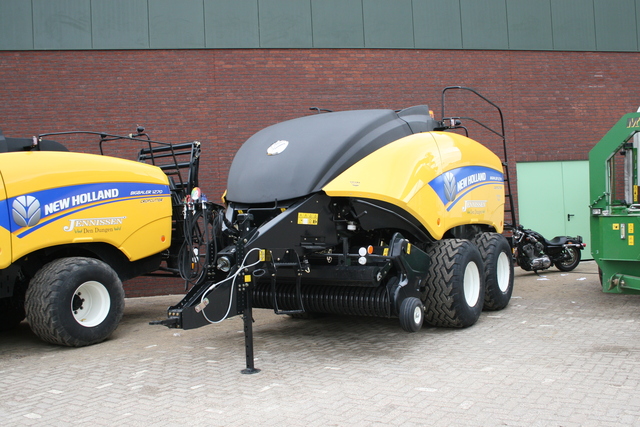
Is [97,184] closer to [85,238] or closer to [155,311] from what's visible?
[85,238]

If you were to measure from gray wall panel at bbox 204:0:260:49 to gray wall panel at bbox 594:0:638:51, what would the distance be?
799 centimetres

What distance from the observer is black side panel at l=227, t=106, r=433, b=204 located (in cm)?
630

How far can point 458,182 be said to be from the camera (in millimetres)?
7574

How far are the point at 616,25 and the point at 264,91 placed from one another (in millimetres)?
8533

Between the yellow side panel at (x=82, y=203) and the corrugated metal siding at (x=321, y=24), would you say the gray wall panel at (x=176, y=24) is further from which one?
the yellow side panel at (x=82, y=203)

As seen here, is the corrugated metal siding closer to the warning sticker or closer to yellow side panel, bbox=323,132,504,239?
yellow side panel, bbox=323,132,504,239

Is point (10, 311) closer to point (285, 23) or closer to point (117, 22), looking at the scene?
point (117, 22)

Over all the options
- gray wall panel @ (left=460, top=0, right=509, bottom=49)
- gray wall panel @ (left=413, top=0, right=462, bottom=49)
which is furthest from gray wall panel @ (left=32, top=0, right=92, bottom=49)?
gray wall panel @ (left=460, top=0, right=509, bottom=49)

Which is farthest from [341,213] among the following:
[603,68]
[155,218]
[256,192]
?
[603,68]

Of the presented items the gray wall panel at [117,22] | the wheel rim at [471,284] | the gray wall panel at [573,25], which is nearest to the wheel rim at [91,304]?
the wheel rim at [471,284]

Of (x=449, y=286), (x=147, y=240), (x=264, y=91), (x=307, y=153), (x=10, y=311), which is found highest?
(x=264, y=91)

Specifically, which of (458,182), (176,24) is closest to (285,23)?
(176,24)

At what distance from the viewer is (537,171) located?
14.2 metres

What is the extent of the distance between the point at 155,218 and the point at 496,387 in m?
5.17
